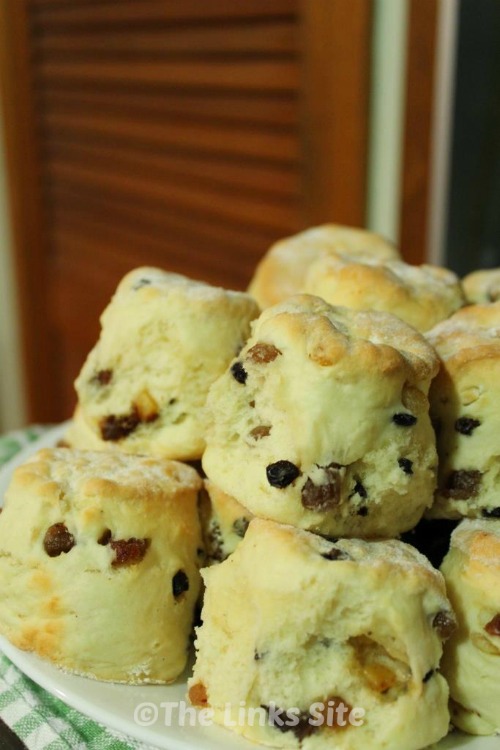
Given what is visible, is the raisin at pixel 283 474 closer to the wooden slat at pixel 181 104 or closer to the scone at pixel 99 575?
the scone at pixel 99 575

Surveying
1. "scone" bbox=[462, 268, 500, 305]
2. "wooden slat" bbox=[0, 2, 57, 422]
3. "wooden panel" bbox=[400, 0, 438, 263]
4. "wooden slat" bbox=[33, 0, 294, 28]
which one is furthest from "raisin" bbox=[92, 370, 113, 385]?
"wooden slat" bbox=[0, 2, 57, 422]

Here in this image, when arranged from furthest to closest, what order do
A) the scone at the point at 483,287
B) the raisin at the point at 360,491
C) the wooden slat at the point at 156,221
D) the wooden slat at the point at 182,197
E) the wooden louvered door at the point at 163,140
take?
the wooden slat at the point at 156,221, the wooden slat at the point at 182,197, the wooden louvered door at the point at 163,140, the scone at the point at 483,287, the raisin at the point at 360,491

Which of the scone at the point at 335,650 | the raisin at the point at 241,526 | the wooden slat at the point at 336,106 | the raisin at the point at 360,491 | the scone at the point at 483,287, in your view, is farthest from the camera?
the wooden slat at the point at 336,106

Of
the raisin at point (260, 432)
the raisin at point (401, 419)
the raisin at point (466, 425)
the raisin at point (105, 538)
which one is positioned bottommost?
the raisin at point (105, 538)

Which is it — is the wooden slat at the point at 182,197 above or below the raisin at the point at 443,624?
above

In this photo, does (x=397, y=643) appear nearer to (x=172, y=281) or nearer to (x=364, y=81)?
(x=172, y=281)

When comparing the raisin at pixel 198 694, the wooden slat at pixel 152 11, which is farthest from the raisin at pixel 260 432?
the wooden slat at pixel 152 11

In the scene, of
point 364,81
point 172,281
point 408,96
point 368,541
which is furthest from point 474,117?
point 368,541
